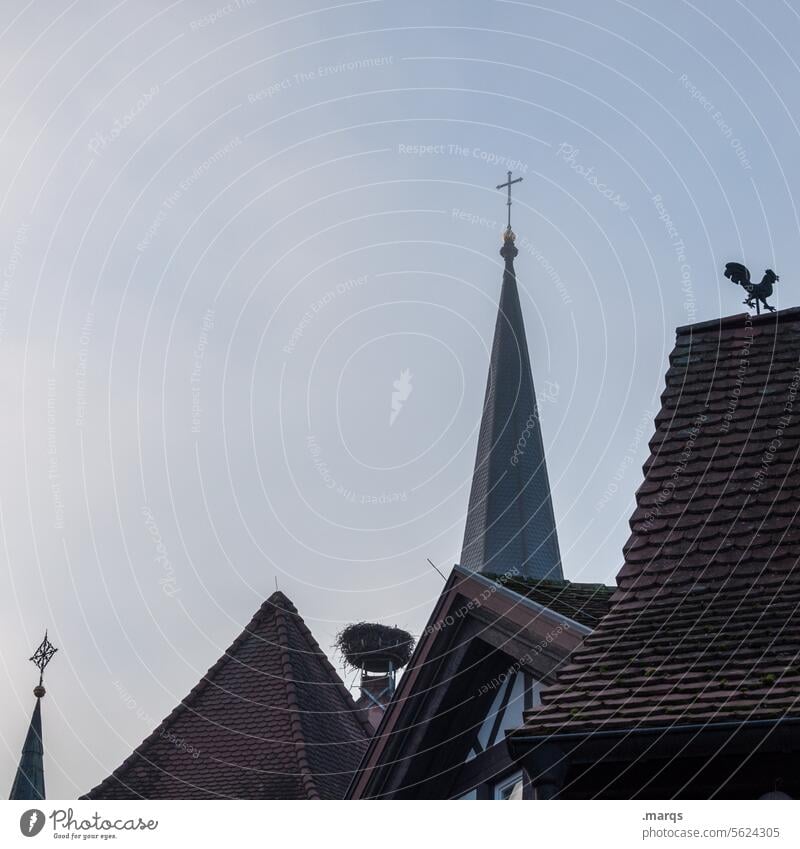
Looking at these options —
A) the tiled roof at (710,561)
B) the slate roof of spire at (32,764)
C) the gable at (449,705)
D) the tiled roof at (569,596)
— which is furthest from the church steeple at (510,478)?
the tiled roof at (710,561)

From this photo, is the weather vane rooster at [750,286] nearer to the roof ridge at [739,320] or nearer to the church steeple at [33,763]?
the roof ridge at [739,320]

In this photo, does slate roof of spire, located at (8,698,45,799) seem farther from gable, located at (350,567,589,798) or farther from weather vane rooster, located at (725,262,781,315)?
weather vane rooster, located at (725,262,781,315)

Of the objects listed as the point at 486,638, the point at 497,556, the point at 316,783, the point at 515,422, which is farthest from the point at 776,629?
the point at 515,422

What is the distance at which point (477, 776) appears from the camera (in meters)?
12.0

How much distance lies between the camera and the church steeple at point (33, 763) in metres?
22.8

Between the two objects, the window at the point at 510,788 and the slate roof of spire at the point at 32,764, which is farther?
the slate roof of spire at the point at 32,764

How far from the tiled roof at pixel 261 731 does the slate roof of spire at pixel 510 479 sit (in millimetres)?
26889

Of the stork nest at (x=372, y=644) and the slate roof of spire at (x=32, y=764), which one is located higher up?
the stork nest at (x=372, y=644)

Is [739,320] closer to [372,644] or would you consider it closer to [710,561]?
[710,561]

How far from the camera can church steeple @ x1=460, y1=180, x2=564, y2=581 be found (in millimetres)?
48688

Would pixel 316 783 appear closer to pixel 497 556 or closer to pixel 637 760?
pixel 637 760

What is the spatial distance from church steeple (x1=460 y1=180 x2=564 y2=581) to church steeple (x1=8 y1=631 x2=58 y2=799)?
76.3ft
